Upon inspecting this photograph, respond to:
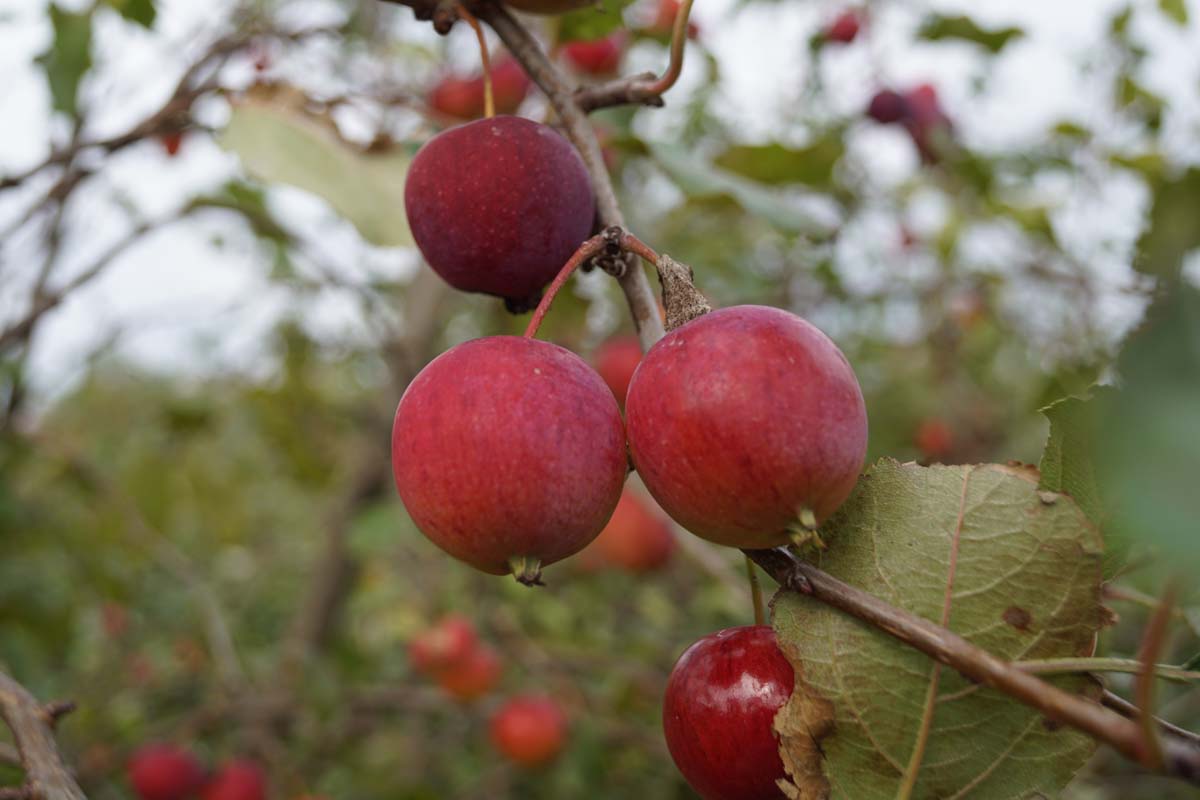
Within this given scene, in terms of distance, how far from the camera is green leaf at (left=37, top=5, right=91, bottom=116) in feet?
5.34

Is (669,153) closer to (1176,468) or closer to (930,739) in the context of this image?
(930,739)

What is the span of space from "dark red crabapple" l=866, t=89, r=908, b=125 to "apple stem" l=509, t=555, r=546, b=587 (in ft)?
7.67

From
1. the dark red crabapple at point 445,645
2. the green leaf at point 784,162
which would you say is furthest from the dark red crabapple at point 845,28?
the dark red crabapple at point 445,645

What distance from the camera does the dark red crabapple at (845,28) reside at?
280cm

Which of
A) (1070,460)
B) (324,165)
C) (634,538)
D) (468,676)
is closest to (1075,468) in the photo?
(1070,460)

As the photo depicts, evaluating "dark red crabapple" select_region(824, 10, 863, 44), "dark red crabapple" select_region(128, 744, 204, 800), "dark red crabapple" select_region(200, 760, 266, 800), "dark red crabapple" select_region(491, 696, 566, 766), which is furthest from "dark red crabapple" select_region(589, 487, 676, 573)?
"dark red crabapple" select_region(824, 10, 863, 44)

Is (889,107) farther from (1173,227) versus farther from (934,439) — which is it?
(1173,227)

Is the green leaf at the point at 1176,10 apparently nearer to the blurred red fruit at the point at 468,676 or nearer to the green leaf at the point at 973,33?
the green leaf at the point at 973,33

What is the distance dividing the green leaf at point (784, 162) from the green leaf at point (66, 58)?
1.21 meters

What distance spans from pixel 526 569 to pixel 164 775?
Result: 5.98 feet

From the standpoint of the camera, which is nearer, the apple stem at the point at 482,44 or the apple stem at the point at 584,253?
the apple stem at the point at 584,253

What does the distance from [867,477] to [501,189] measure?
38 cm

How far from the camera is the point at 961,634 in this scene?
63cm

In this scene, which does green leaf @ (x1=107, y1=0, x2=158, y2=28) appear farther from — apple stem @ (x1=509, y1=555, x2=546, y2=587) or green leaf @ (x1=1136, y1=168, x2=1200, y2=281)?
green leaf @ (x1=1136, y1=168, x2=1200, y2=281)
